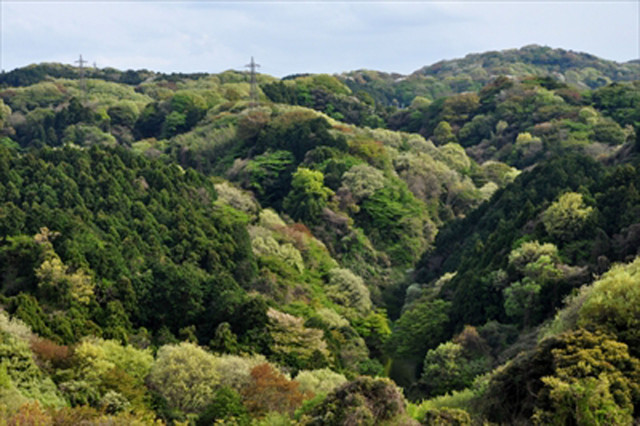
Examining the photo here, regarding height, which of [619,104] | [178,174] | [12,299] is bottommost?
[12,299]

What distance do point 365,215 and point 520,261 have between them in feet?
75.4

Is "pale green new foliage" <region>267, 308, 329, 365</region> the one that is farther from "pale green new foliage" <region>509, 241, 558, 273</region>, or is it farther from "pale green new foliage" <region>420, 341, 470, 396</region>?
"pale green new foliage" <region>509, 241, 558, 273</region>

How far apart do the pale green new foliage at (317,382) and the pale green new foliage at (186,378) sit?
350 cm

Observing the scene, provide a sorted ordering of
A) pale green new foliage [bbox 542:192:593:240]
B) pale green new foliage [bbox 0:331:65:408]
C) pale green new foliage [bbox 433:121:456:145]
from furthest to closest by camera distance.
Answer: pale green new foliage [bbox 433:121:456:145]
pale green new foliage [bbox 542:192:593:240]
pale green new foliage [bbox 0:331:65:408]

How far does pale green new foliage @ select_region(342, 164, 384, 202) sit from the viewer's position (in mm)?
58062

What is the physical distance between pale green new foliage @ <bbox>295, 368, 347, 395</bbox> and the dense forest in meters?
0.11

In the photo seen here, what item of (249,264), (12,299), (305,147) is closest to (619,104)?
(305,147)

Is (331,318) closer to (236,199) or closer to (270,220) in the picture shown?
(270,220)

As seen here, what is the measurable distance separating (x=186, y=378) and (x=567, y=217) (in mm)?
22379

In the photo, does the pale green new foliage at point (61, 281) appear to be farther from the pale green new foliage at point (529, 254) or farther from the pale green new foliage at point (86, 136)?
the pale green new foliage at point (86, 136)

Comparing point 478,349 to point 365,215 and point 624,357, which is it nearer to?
→ point 624,357

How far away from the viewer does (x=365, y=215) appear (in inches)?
2285

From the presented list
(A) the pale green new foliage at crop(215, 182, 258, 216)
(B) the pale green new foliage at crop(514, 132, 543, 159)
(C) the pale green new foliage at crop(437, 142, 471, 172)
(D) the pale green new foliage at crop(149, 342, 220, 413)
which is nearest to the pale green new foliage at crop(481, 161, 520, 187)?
(C) the pale green new foliage at crop(437, 142, 471, 172)

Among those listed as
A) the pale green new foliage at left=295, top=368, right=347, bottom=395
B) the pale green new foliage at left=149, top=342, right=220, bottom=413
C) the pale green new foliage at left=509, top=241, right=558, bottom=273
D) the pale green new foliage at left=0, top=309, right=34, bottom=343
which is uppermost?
the pale green new foliage at left=509, top=241, right=558, bottom=273
